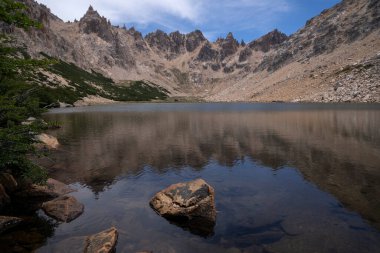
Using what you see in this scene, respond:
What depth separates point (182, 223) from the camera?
58.1ft

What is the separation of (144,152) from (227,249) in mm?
26140

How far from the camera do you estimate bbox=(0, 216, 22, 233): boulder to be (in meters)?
16.2

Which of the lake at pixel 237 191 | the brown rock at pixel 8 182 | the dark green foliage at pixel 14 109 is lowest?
the lake at pixel 237 191

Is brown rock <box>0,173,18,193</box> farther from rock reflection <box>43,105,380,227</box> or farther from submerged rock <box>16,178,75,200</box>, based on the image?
rock reflection <box>43,105,380,227</box>

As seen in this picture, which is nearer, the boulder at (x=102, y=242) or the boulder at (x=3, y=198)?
the boulder at (x=102, y=242)

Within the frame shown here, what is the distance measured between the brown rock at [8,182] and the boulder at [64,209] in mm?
3716

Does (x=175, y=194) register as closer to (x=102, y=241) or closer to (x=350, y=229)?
(x=102, y=241)

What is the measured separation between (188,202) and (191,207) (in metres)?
0.40

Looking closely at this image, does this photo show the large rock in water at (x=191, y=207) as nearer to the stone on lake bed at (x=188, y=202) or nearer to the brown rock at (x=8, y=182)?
the stone on lake bed at (x=188, y=202)

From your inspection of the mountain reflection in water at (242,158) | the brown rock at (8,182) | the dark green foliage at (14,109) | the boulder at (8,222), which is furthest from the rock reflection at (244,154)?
the boulder at (8,222)

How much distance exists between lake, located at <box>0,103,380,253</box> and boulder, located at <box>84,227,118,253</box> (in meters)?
0.64

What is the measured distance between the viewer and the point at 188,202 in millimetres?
18250

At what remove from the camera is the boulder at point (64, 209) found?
60.5 ft

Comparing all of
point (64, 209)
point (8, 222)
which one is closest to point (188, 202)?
point (64, 209)
